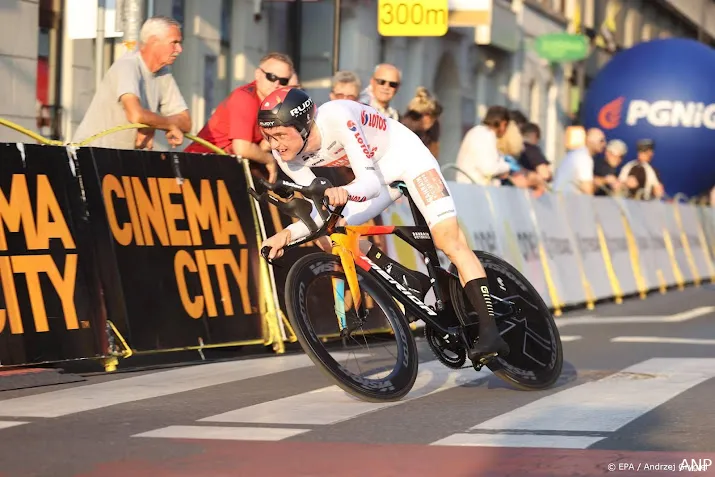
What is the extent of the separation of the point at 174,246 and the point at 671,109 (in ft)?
78.9

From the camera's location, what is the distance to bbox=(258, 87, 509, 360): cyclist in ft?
27.2

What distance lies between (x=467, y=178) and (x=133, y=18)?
479 centimetres

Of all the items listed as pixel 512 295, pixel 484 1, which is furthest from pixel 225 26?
pixel 512 295

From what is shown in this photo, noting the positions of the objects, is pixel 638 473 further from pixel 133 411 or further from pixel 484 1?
pixel 484 1

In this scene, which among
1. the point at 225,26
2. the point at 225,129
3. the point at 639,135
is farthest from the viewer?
the point at 639,135

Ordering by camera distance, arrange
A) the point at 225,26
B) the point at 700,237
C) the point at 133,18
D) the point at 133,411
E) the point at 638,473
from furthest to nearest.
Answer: the point at 700,237 < the point at 225,26 < the point at 133,18 < the point at 133,411 < the point at 638,473

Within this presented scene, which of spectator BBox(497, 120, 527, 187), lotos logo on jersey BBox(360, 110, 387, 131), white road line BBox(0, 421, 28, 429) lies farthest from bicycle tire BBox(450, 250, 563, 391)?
spectator BBox(497, 120, 527, 187)

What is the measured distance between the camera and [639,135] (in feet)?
111

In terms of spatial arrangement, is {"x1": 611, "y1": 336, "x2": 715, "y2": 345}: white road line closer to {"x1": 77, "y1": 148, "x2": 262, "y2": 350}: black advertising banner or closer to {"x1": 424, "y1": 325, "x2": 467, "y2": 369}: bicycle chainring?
{"x1": 77, "y1": 148, "x2": 262, "y2": 350}: black advertising banner

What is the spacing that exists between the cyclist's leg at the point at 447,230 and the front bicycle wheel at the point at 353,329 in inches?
18.5

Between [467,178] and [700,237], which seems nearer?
[467,178]

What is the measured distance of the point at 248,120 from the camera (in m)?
11.9

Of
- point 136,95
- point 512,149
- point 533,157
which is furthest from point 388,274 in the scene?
point 533,157

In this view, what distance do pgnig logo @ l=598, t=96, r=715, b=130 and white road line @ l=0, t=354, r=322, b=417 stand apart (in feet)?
76.9
